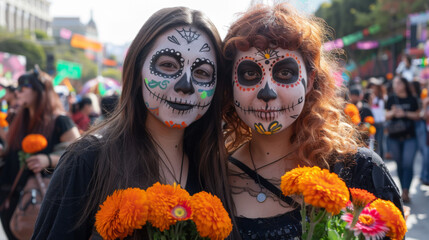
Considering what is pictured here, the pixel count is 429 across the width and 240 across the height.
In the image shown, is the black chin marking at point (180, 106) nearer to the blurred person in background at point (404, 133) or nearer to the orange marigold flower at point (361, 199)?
the orange marigold flower at point (361, 199)

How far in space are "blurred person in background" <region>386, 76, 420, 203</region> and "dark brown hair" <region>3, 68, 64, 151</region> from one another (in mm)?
4838

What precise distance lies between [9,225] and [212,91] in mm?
2438

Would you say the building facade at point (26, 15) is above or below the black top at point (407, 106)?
below

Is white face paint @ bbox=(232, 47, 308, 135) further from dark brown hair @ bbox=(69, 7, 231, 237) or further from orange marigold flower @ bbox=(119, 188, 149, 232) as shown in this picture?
orange marigold flower @ bbox=(119, 188, 149, 232)

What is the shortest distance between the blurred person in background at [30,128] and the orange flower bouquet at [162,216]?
7.87ft

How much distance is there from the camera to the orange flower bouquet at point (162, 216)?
1.23 metres

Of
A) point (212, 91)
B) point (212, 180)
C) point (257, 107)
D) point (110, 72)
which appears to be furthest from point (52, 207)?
point (110, 72)

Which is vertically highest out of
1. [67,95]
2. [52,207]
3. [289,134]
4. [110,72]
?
[289,134]

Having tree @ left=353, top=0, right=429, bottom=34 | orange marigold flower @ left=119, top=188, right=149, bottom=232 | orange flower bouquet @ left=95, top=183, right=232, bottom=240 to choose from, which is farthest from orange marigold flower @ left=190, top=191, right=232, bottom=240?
tree @ left=353, top=0, right=429, bottom=34

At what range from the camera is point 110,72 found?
61.5 meters

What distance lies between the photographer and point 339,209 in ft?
3.95

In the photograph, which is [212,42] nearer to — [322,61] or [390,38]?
[322,61]

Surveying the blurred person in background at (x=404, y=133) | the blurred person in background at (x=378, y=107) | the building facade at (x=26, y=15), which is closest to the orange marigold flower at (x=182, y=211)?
the blurred person in background at (x=404, y=133)

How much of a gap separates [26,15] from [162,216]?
9220cm
